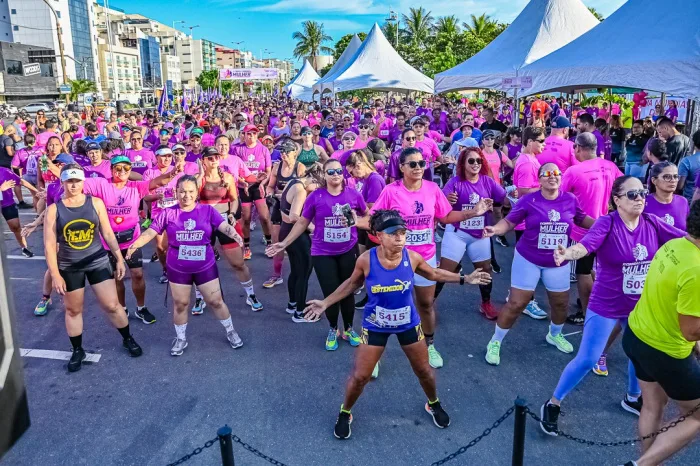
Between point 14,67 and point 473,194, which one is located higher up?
point 14,67

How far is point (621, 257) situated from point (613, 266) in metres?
0.08

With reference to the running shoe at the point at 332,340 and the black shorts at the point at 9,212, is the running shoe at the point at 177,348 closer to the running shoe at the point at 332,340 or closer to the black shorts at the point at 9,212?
the running shoe at the point at 332,340

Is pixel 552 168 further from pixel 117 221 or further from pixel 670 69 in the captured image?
pixel 117 221

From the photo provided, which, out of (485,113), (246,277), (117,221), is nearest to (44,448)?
(117,221)

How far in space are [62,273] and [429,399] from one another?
3440 millimetres

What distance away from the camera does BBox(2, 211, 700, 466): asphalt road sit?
372cm

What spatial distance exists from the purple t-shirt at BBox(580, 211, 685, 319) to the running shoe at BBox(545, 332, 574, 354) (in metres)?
1.35

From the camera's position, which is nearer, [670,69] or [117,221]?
[117,221]

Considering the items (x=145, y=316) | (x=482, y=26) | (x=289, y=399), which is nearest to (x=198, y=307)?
(x=145, y=316)

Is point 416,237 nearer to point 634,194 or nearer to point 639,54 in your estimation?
point 634,194

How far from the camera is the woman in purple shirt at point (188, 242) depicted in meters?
4.96

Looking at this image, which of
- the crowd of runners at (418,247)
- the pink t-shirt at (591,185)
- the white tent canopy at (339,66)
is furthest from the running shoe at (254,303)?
the white tent canopy at (339,66)

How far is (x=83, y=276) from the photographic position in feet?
16.1

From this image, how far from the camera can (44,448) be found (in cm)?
384
